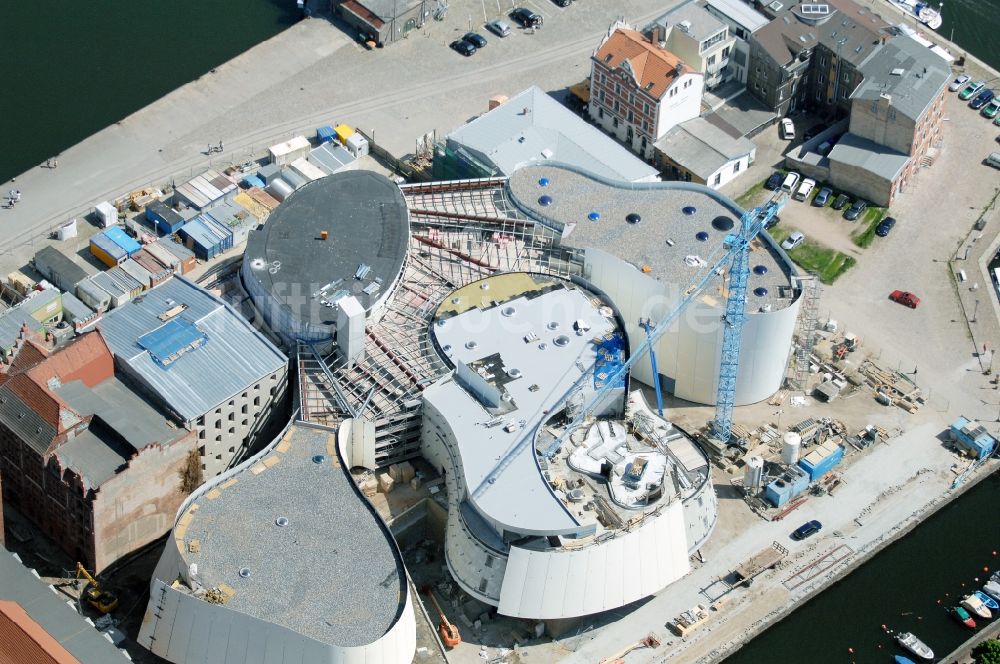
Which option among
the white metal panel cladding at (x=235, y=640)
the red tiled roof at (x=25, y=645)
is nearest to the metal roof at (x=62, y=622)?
the red tiled roof at (x=25, y=645)

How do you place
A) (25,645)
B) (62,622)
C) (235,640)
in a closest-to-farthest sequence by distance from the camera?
(25,645)
(235,640)
(62,622)

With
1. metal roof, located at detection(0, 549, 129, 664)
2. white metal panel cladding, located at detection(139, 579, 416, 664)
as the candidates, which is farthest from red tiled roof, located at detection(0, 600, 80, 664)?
white metal panel cladding, located at detection(139, 579, 416, 664)

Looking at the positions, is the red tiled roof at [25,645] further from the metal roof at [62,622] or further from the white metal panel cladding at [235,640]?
the white metal panel cladding at [235,640]

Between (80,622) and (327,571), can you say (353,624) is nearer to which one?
(327,571)

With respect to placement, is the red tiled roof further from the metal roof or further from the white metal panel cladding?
the white metal panel cladding

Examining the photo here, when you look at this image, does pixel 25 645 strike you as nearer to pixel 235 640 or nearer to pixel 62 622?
pixel 62 622

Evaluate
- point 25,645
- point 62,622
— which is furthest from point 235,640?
point 25,645
